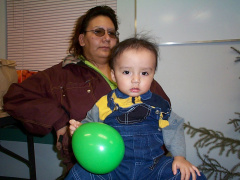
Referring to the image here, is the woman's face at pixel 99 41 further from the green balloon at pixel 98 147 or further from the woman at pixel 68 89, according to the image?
the green balloon at pixel 98 147

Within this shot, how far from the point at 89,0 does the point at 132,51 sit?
6.85 ft

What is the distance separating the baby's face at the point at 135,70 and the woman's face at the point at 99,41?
77cm

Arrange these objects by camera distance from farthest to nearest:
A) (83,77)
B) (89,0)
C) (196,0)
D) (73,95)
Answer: (89,0), (196,0), (83,77), (73,95)

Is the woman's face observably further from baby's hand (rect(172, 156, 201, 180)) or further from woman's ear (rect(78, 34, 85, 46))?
baby's hand (rect(172, 156, 201, 180))

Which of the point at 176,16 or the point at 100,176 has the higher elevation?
the point at 176,16

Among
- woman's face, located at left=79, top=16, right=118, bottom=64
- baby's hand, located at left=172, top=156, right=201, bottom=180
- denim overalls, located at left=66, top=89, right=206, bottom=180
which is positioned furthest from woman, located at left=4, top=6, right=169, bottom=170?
baby's hand, located at left=172, top=156, right=201, bottom=180

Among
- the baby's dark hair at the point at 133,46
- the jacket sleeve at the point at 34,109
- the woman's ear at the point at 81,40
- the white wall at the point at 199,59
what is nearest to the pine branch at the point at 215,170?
the white wall at the point at 199,59

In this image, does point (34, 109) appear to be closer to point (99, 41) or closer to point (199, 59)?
point (99, 41)

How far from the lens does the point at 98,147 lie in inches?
33.6

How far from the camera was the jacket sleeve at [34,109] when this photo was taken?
4.53 ft

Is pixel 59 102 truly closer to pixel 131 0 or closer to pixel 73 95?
pixel 73 95

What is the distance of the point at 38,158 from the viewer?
8.84ft

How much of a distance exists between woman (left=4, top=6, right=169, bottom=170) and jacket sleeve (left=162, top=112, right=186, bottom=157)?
582 mm

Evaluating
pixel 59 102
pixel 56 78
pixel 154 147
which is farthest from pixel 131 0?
pixel 154 147
